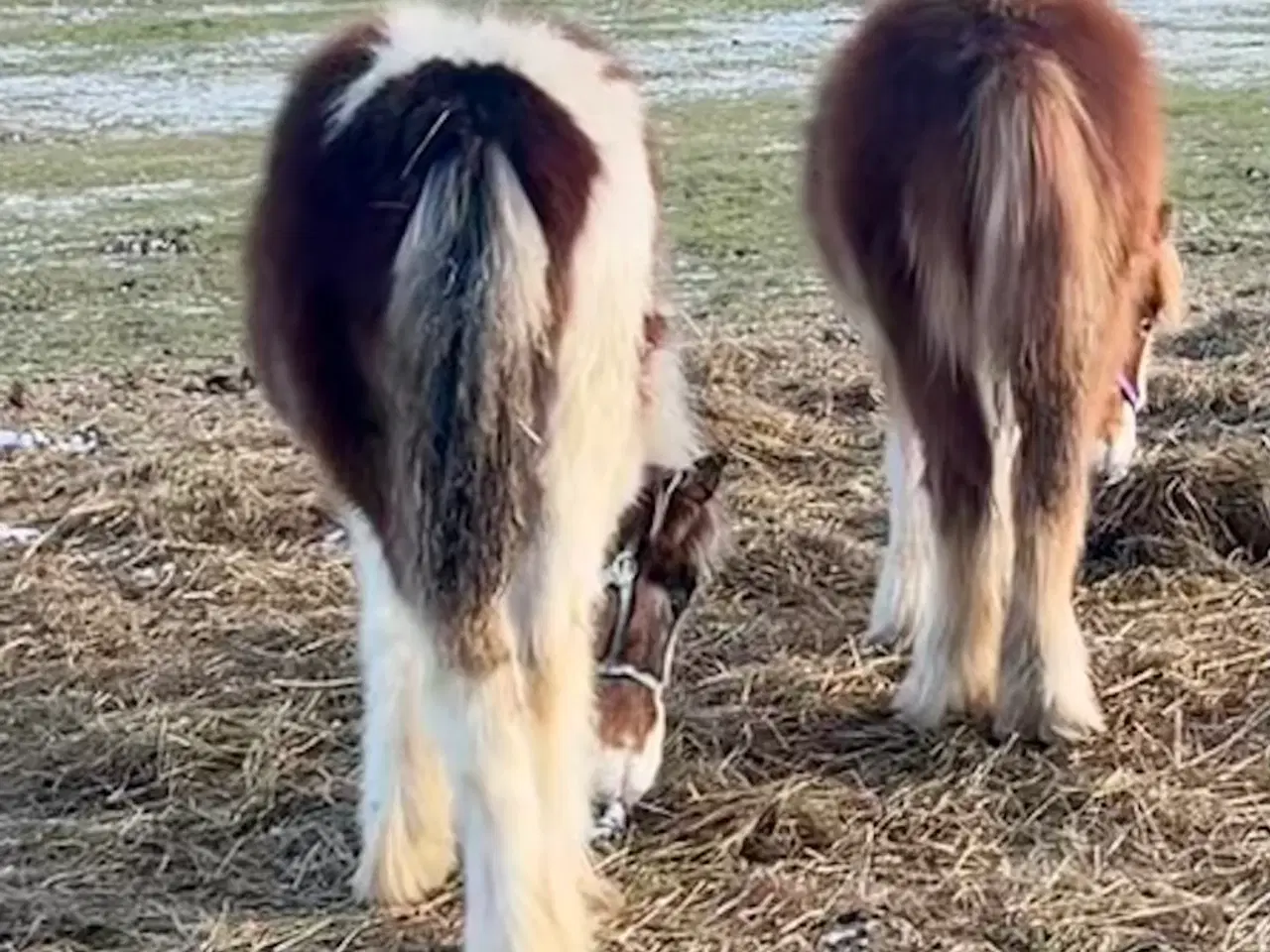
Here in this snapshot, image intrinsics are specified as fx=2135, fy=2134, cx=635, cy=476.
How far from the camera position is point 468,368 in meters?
3.54

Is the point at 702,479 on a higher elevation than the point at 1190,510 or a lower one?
higher

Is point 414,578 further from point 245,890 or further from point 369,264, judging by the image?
point 245,890

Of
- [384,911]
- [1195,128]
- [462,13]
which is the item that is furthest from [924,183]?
[1195,128]

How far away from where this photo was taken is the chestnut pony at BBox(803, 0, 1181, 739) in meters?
4.59

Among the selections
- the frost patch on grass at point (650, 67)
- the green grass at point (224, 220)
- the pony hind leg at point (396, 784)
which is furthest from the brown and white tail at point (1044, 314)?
the frost patch on grass at point (650, 67)

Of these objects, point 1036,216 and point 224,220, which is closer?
point 1036,216

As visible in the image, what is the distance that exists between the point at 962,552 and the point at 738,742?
69 cm

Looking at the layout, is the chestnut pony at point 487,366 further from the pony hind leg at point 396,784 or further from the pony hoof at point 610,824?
the pony hoof at point 610,824

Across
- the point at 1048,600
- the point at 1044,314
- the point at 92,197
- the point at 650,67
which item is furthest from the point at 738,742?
the point at 650,67

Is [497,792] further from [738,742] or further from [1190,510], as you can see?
[1190,510]

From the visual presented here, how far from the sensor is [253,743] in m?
5.06

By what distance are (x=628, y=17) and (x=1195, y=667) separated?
827 inches

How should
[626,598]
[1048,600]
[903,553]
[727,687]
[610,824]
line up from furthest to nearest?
[903,553] < [727,687] < [1048,600] < [610,824] < [626,598]

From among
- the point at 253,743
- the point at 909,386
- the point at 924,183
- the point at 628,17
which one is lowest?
the point at 628,17
